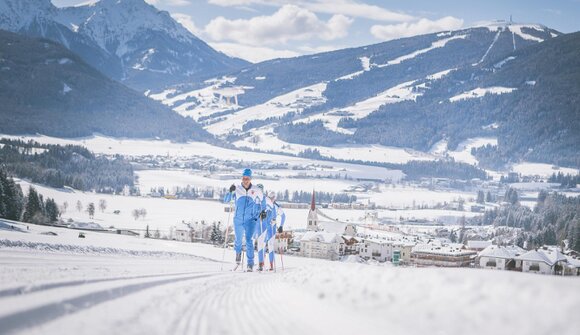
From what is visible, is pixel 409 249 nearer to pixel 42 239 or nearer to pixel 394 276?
pixel 42 239

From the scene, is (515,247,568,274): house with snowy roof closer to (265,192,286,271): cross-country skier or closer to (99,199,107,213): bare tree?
(265,192,286,271): cross-country skier

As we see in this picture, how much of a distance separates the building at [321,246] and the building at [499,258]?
11836 millimetres

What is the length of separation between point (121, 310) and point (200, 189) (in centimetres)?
12740

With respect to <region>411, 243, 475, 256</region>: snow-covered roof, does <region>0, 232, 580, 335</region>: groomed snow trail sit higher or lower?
higher

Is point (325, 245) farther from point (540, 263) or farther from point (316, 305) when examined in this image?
point (316, 305)

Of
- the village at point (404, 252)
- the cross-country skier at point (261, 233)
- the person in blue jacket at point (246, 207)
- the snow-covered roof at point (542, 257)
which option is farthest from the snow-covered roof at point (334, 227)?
the person in blue jacket at point (246, 207)

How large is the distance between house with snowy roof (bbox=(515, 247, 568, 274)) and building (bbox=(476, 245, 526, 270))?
1090 millimetres

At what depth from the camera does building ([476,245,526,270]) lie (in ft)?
146

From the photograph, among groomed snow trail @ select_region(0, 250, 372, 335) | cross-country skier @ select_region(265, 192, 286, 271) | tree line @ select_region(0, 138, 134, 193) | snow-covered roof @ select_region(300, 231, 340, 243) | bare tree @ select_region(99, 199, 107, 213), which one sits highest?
tree line @ select_region(0, 138, 134, 193)

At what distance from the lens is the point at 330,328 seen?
6.44 metres

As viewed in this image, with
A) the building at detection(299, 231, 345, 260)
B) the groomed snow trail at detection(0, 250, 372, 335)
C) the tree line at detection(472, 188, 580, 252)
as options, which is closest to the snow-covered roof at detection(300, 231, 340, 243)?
the building at detection(299, 231, 345, 260)

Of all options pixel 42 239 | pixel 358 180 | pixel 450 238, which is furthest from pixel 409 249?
pixel 358 180

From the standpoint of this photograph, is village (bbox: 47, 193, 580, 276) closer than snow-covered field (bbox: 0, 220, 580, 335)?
No

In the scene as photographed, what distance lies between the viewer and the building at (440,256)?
161 ft
